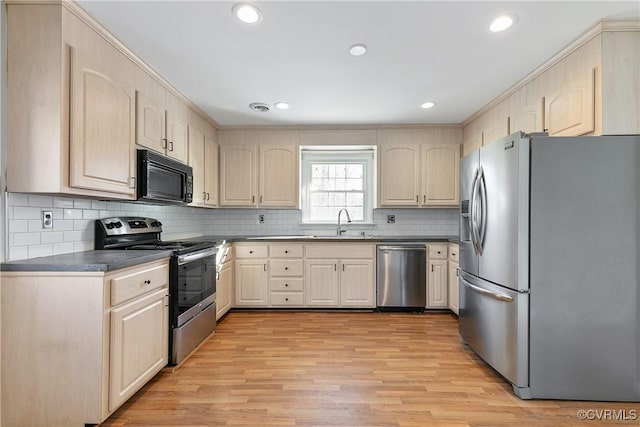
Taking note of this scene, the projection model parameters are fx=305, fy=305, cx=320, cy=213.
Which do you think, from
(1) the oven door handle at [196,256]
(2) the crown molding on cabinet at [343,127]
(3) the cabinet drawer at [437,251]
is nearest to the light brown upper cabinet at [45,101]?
(1) the oven door handle at [196,256]

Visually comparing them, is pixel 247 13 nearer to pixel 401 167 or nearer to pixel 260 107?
pixel 260 107

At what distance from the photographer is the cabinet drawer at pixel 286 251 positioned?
3.76 meters

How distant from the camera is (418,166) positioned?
4012 mm

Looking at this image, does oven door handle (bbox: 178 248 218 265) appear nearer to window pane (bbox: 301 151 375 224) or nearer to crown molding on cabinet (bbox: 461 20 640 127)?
window pane (bbox: 301 151 375 224)

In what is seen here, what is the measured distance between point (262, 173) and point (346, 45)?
2258mm

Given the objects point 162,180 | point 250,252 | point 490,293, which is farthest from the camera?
point 250,252

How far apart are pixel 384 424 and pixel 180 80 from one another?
9.96 ft

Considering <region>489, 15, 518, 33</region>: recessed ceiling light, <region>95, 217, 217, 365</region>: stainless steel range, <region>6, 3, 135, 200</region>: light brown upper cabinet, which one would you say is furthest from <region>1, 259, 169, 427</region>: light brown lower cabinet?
<region>489, 15, 518, 33</region>: recessed ceiling light

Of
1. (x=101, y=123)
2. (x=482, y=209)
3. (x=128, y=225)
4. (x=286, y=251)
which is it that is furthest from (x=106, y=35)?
(x=482, y=209)

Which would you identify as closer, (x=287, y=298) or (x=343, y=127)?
(x=287, y=298)

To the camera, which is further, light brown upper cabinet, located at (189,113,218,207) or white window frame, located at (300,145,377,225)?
white window frame, located at (300,145,377,225)

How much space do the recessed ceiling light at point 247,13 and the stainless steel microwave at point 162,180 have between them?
4.08 ft

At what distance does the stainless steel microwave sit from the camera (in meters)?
2.35
